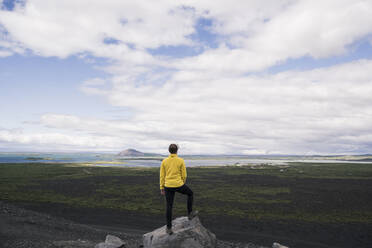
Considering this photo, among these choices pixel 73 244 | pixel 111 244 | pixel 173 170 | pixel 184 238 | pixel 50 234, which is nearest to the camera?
A: pixel 173 170

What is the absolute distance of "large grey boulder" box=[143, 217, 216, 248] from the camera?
11.8 m

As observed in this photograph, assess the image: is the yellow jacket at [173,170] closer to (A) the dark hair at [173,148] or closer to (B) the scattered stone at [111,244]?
(A) the dark hair at [173,148]

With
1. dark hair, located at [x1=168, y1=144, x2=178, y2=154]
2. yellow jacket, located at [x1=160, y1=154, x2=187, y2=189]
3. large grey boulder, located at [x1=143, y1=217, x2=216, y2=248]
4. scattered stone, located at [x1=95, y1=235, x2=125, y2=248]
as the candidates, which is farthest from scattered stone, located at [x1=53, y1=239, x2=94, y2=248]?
dark hair, located at [x1=168, y1=144, x2=178, y2=154]

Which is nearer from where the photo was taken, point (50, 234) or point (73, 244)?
point (73, 244)

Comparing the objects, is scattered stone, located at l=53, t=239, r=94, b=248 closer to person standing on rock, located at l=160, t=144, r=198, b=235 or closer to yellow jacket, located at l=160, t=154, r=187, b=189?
person standing on rock, located at l=160, t=144, r=198, b=235

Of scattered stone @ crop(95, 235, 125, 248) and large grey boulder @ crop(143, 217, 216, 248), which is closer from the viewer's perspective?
large grey boulder @ crop(143, 217, 216, 248)

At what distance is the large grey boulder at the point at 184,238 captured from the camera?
1183cm

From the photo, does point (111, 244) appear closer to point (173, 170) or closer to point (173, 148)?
point (173, 170)

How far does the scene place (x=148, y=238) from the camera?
42.0 ft

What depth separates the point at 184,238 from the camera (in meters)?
11.9

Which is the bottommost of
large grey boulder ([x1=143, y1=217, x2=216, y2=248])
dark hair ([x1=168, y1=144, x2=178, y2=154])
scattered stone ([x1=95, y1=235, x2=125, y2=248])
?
scattered stone ([x1=95, y1=235, x2=125, y2=248])

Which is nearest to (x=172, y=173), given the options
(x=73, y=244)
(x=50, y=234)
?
(x=73, y=244)

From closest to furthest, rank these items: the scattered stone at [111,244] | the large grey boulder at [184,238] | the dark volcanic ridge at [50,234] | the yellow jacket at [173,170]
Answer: the yellow jacket at [173,170] → the large grey boulder at [184,238] → the scattered stone at [111,244] → the dark volcanic ridge at [50,234]

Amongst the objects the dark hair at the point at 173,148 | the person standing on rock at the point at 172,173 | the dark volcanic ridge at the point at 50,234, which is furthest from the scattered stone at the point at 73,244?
the dark hair at the point at 173,148
